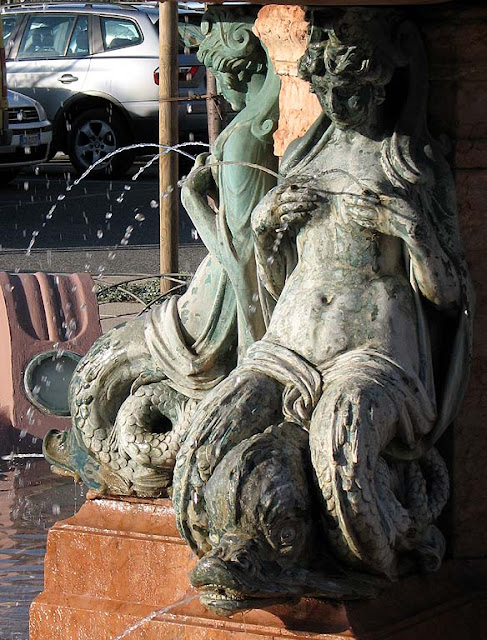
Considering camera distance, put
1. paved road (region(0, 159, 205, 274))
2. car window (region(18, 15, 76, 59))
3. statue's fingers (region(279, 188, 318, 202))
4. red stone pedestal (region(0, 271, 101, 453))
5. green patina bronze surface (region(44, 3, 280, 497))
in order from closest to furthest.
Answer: statue's fingers (region(279, 188, 318, 202))
green patina bronze surface (region(44, 3, 280, 497))
red stone pedestal (region(0, 271, 101, 453))
paved road (region(0, 159, 205, 274))
car window (region(18, 15, 76, 59))

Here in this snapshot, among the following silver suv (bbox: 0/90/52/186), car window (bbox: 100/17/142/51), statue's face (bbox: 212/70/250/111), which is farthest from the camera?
car window (bbox: 100/17/142/51)

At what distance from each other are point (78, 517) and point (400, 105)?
1.57 m

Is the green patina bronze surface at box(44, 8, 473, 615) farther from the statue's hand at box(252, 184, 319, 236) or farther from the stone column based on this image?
the stone column

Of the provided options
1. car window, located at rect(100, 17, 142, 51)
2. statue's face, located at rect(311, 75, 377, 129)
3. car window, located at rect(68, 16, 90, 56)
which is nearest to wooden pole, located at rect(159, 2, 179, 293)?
statue's face, located at rect(311, 75, 377, 129)

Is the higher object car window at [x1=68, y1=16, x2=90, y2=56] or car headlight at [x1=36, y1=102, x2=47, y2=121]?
car window at [x1=68, y1=16, x2=90, y2=56]

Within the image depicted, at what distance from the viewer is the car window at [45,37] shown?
679 inches

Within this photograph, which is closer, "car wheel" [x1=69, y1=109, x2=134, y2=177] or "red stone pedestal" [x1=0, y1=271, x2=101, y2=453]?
"red stone pedestal" [x1=0, y1=271, x2=101, y2=453]

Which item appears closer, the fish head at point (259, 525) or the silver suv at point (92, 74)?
the fish head at point (259, 525)

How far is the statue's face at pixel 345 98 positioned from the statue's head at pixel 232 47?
61 cm

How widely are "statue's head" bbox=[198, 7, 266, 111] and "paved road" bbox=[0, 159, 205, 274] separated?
6389 mm

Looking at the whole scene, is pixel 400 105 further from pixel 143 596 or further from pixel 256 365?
pixel 143 596

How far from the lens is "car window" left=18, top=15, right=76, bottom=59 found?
17.2 m

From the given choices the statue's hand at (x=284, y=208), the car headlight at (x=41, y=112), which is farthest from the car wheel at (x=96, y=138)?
the statue's hand at (x=284, y=208)

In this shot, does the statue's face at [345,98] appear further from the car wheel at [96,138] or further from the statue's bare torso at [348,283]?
the car wheel at [96,138]
